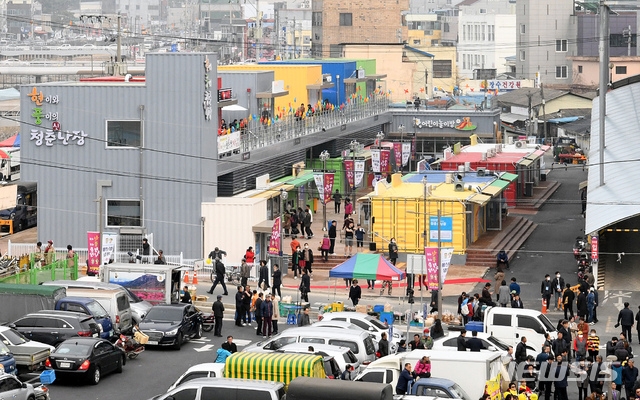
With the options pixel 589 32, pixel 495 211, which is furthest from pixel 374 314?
pixel 589 32

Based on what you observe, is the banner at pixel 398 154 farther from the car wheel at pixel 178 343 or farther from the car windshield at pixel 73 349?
the car windshield at pixel 73 349

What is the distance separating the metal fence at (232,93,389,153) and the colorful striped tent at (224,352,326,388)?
2898 cm

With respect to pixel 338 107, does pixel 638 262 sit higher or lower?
lower

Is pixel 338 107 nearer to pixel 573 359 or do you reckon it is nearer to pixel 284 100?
pixel 284 100

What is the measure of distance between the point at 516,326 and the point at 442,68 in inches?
4459

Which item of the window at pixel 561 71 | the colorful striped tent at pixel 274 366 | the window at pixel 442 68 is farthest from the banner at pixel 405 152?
the window at pixel 442 68

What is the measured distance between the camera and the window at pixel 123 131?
48.1 meters

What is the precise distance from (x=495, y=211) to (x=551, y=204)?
38.1 ft

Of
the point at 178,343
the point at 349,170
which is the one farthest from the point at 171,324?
the point at 349,170

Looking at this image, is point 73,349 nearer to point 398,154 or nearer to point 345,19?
point 398,154

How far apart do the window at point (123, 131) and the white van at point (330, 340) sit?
1896cm

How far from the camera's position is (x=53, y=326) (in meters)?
31.6

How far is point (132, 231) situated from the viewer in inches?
1879

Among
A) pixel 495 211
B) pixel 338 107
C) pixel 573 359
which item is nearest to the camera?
pixel 573 359
